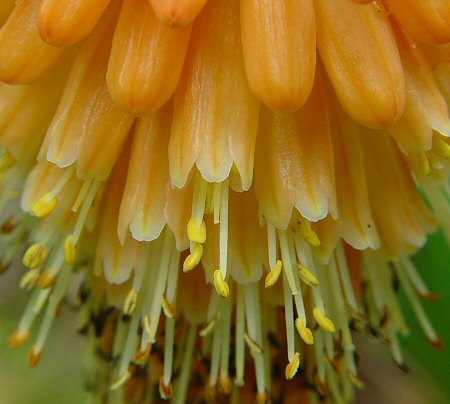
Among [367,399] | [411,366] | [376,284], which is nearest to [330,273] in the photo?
[376,284]

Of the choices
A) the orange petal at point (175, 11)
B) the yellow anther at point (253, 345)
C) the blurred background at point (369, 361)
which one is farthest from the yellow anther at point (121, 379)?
the orange petal at point (175, 11)

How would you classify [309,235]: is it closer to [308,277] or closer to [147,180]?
[308,277]

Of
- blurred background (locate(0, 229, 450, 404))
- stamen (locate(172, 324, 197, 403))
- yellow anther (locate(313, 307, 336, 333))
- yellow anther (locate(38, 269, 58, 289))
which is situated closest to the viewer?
yellow anther (locate(313, 307, 336, 333))

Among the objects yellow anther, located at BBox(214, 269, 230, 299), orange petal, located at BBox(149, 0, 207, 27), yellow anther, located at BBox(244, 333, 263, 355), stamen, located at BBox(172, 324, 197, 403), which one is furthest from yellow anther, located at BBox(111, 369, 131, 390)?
orange petal, located at BBox(149, 0, 207, 27)

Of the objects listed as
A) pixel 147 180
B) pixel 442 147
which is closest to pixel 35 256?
pixel 147 180

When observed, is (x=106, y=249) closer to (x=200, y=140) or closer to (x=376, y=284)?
(x=200, y=140)

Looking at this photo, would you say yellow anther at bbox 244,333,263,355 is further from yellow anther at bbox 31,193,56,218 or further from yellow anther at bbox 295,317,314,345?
yellow anther at bbox 31,193,56,218
